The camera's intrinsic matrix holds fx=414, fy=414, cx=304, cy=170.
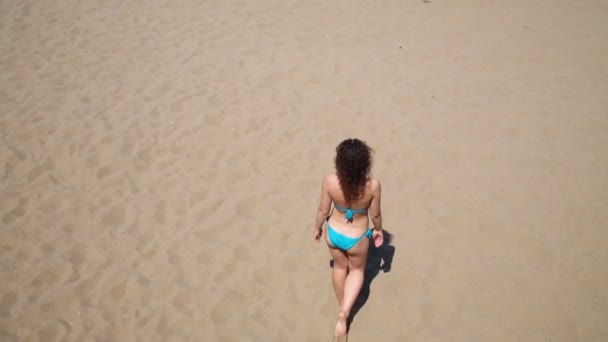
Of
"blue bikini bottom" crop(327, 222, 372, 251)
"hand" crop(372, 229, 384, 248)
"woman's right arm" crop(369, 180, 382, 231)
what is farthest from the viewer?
"hand" crop(372, 229, 384, 248)

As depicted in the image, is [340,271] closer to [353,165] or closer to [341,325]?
[341,325]

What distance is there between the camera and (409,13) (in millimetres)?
7910

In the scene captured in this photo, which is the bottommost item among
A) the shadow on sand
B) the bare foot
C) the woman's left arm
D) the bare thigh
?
the shadow on sand

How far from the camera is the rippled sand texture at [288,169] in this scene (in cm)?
345

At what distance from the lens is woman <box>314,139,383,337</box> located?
2.59 meters

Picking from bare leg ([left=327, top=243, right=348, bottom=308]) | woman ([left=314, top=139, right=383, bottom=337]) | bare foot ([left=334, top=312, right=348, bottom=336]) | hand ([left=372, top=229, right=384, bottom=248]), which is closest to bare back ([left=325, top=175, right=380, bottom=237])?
woman ([left=314, top=139, right=383, bottom=337])

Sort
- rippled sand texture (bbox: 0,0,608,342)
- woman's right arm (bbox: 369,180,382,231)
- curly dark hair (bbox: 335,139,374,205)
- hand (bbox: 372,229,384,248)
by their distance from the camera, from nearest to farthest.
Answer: curly dark hair (bbox: 335,139,374,205), woman's right arm (bbox: 369,180,382,231), hand (bbox: 372,229,384,248), rippled sand texture (bbox: 0,0,608,342)

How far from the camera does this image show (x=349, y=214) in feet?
9.07

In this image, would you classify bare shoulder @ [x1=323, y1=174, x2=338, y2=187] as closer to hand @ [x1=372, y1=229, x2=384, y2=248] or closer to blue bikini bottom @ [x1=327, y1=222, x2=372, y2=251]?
blue bikini bottom @ [x1=327, y1=222, x2=372, y2=251]

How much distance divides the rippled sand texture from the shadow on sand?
0.06 meters

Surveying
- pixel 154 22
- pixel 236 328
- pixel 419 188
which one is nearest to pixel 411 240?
pixel 419 188

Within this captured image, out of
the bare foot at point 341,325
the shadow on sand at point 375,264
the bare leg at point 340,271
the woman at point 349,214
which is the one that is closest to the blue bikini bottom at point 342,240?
the woman at point 349,214

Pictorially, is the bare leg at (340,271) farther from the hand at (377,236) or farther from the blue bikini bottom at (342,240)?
the hand at (377,236)

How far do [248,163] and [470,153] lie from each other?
2.62m
